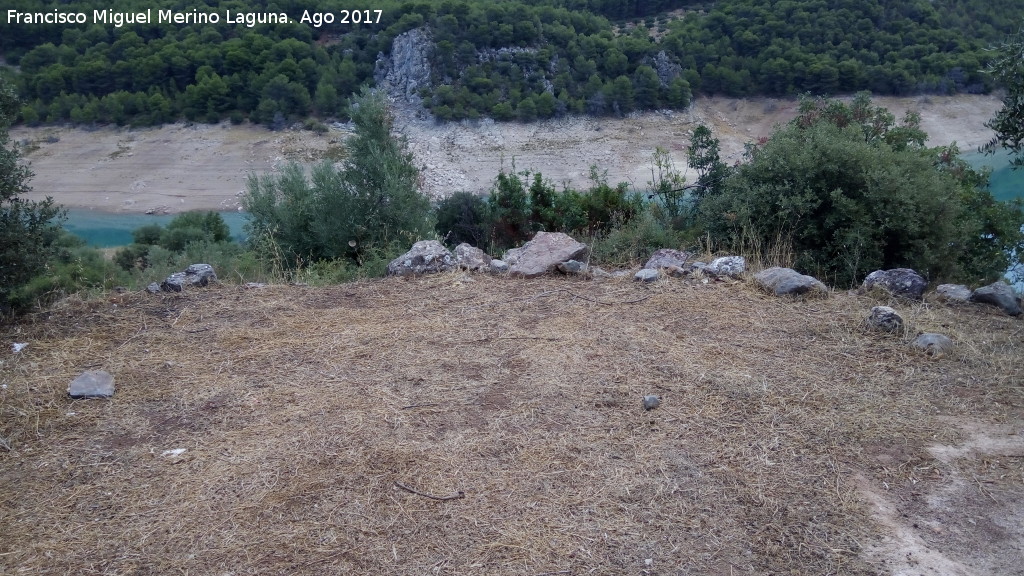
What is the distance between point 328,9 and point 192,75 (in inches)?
328

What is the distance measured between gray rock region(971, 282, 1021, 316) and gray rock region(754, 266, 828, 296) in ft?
3.90

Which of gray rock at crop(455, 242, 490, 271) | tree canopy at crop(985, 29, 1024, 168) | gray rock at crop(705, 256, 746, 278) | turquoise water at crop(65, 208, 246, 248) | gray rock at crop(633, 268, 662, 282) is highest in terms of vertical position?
tree canopy at crop(985, 29, 1024, 168)

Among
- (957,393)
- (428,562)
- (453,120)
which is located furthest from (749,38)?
(428,562)

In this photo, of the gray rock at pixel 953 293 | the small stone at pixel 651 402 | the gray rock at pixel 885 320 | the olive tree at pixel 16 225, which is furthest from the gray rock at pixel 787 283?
the olive tree at pixel 16 225

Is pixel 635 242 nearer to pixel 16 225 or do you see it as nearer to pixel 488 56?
pixel 16 225

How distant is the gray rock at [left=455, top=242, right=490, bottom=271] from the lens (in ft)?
23.2

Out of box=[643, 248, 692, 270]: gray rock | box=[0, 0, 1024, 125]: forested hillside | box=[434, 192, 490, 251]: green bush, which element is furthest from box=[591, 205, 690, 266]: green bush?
box=[0, 0, 1024, 125]: forested hillside

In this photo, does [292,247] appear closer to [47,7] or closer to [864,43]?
[864,43]

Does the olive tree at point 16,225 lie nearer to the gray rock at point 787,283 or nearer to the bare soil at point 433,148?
the gray rock at point 787,283

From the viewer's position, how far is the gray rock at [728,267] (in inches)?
261

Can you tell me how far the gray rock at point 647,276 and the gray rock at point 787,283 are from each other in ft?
2.82

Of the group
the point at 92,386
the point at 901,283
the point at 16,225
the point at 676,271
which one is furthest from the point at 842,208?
the point at 16,225

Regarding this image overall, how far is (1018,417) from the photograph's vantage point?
411 cm

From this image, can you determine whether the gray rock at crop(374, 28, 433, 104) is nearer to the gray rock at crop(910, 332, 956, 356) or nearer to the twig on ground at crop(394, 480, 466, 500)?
the gray rock at crop(910, 332, 956, 356)
